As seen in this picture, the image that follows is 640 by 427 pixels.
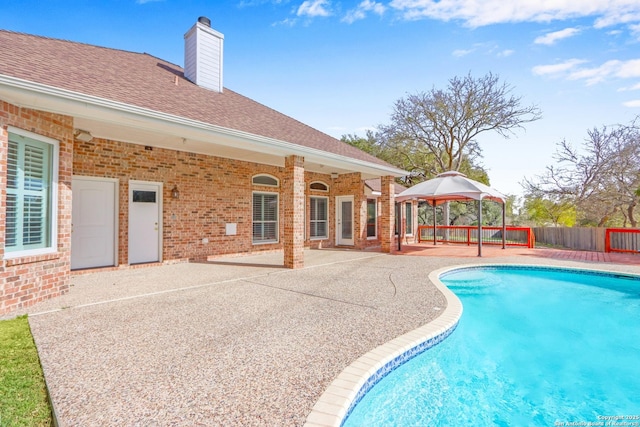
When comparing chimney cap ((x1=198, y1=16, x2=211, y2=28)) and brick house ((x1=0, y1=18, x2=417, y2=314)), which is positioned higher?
chimney cap ((x1=198, y1=16, x2=211, y2=28))

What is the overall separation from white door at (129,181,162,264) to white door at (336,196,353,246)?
25.4ft

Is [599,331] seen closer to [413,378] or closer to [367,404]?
[413,378]

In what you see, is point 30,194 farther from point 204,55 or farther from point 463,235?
point 463,235

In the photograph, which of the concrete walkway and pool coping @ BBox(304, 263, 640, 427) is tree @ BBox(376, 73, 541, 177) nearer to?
the concrete walkway

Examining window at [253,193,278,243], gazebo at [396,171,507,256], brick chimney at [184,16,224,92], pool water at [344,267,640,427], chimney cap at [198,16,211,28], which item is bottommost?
pool water at [344,267,640,427]

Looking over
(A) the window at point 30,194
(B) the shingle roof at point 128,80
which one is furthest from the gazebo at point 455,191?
(A) the window at point 30,194

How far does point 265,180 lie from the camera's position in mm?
11289

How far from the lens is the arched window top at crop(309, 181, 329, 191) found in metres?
13.4

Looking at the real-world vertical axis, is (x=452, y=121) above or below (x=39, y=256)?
above

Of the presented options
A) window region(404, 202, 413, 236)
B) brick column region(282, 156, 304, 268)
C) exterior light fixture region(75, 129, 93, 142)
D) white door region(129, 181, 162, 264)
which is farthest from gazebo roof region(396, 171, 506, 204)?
exterior light fixture region(75, 129, 93, 142)

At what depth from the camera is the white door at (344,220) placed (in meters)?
14.1

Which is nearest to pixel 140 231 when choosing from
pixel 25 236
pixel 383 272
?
pixel 25 236

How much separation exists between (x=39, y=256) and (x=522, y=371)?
7.18m

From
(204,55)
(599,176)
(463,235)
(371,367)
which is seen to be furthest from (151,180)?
(599,176)
